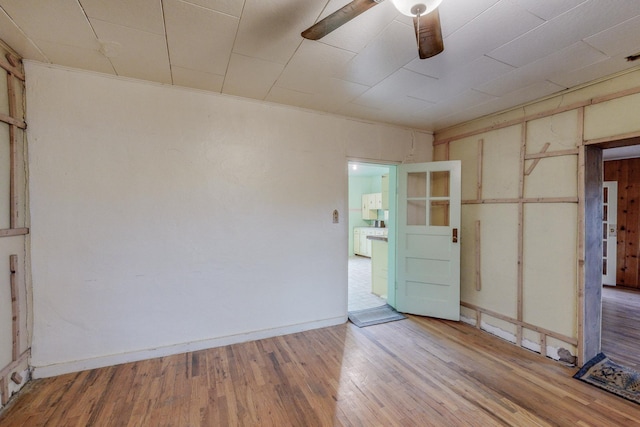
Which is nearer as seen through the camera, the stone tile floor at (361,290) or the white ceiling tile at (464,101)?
the white ceiling tile at (464,101)

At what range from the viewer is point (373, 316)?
351cm

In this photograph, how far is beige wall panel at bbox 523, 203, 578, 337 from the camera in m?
2.54

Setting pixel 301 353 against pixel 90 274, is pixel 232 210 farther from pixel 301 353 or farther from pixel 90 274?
pixel 301 353

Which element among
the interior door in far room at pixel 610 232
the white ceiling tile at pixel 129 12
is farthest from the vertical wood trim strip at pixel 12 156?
the interior door in far room at pixel 610 232

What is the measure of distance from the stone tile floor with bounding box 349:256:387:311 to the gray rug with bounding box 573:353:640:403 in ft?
6.96

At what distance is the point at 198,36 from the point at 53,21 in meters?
0.83

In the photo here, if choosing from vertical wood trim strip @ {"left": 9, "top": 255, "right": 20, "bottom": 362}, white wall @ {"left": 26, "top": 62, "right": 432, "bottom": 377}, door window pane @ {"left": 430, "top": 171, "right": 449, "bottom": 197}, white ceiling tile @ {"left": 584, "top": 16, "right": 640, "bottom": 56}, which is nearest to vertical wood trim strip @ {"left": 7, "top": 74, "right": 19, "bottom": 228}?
white wall @ {"left": 26, "top": 62, "right": 432, "bottom": 377}

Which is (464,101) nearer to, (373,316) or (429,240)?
(429,240)

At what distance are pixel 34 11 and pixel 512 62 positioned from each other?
123 inches

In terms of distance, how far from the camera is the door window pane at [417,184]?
369cm

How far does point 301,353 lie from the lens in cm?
264

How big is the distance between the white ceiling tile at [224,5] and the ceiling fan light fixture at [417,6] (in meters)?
0.90

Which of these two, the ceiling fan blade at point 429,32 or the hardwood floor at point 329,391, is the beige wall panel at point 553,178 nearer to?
the hardwood floor at point 329,391

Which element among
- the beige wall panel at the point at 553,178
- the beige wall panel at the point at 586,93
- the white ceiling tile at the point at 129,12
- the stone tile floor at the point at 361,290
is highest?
the white ceiling tile at the point at 129,12
